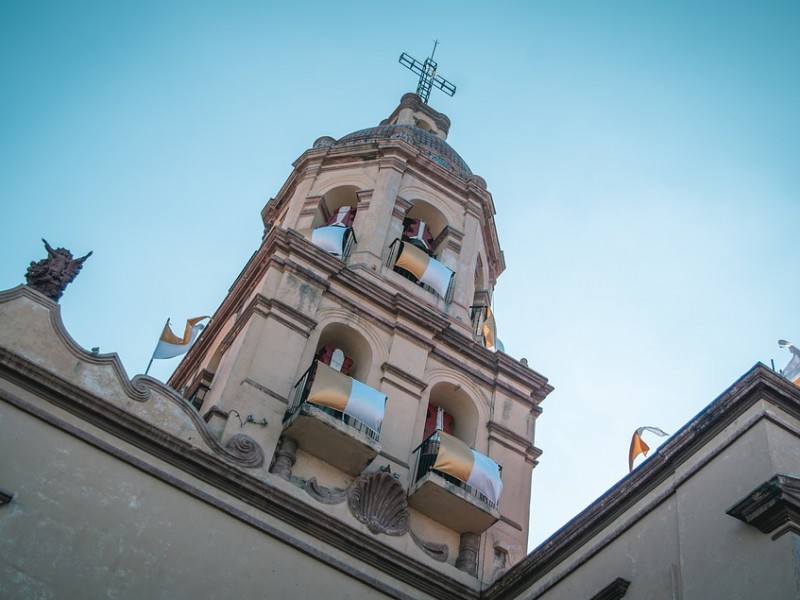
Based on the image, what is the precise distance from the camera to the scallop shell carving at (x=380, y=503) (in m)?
16.5

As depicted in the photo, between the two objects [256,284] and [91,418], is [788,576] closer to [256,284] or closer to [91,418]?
[91,418]

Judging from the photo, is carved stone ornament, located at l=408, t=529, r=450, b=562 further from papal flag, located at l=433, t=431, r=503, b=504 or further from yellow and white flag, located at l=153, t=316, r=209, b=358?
yellow and white flag, located at l=153, t=316, r=209, b=358

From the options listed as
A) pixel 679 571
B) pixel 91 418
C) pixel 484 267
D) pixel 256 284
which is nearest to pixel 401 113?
pixel 484 267

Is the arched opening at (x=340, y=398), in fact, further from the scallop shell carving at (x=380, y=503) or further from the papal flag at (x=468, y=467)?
the papal flag at (x=468, y=467)

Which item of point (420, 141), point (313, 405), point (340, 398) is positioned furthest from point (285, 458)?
point (420, 141)

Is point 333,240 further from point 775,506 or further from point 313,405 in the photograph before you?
point 775,506

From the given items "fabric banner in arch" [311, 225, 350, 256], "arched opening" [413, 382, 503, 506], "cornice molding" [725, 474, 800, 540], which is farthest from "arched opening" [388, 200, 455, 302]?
"cornice molding" [725, 474, 800, 540]

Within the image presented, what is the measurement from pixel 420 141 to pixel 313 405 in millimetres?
11459

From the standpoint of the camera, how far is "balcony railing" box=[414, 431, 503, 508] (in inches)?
687

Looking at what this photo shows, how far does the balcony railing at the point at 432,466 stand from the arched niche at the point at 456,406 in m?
2.00

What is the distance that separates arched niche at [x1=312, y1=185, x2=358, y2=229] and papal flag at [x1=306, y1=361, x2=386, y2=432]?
7.04m

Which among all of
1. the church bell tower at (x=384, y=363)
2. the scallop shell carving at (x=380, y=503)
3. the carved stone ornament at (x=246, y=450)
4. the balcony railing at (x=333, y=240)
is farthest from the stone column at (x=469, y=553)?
the balcony railing at (x=333, y=240)

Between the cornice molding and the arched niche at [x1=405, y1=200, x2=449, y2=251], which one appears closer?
the cornice molding

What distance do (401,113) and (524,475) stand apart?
1438cm
